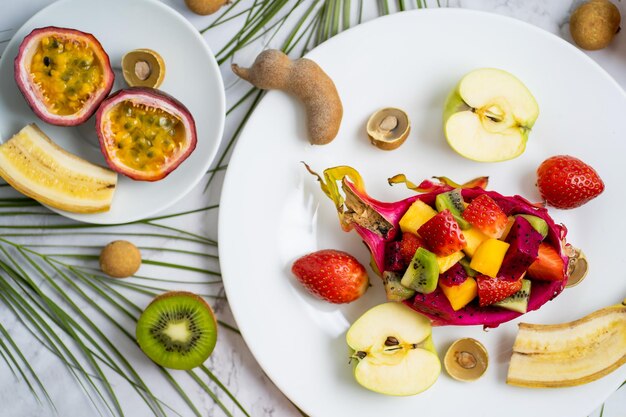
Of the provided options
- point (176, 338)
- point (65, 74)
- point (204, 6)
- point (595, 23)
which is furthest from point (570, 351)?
point (65, 74)

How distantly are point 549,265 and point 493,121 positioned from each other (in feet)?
1.18

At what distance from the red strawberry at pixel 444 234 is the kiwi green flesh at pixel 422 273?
0.03 m

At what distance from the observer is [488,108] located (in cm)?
163

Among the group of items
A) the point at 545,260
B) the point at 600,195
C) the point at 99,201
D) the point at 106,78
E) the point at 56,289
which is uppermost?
the point at 600,195

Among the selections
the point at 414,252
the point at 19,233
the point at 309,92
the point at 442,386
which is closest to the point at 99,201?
the point at 19,233

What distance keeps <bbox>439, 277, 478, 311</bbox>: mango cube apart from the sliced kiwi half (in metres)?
0.57

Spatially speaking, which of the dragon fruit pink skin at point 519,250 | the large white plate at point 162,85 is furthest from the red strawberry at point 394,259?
the large white plate at point 162,85

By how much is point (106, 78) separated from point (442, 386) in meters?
1.09

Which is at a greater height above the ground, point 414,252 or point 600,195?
point 600,195

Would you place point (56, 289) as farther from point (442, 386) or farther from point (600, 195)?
point (600, 195)

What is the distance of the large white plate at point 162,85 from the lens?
64.8 inches

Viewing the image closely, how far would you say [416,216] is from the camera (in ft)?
5.18

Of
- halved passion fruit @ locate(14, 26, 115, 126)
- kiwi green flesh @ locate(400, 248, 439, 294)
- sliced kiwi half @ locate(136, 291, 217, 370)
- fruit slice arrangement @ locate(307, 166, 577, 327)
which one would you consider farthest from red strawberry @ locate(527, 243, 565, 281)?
halved passion fruit @ locate(14, 26, 115, 126)

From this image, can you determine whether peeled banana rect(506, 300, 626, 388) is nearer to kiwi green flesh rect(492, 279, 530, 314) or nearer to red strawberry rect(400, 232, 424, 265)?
kiwi green flesh rect(492, 279, 530, 314)
